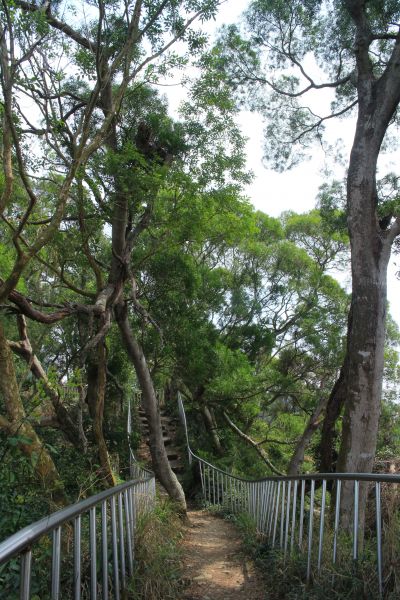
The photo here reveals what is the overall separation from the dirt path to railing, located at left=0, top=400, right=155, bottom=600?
951 mm

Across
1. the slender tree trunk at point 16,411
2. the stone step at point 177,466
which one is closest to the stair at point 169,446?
the stone step at point 177,466

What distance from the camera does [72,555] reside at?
310 cm

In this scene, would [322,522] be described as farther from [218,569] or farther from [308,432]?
[308,432]

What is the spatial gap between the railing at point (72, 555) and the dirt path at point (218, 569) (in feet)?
3.12

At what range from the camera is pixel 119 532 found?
11.8ft

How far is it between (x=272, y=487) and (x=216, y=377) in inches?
234

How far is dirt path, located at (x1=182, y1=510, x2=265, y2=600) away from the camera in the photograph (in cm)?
423

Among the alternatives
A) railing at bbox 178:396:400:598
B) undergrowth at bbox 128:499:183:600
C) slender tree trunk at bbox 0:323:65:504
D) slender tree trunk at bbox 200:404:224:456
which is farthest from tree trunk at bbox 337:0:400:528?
slender tree trunk at bbox 200:404:224:456

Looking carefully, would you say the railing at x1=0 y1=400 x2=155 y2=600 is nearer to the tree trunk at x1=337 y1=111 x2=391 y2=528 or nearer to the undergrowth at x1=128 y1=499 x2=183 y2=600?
the undergrowth at x1=128 y1=499 x2=183 y2=600

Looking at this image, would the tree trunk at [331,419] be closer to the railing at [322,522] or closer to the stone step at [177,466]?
the railing at [322,522]

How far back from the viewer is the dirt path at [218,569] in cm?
423

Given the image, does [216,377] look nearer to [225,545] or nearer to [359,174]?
[225,545]

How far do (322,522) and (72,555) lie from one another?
5.77 ft

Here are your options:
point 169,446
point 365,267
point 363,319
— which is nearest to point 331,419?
point 363,319
